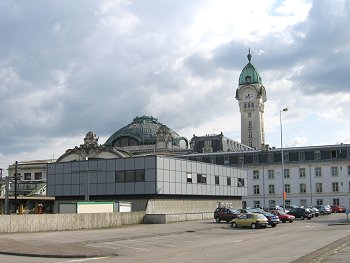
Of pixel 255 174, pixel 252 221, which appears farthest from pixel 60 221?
pixel 255 174

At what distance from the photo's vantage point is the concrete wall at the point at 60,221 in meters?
35.3

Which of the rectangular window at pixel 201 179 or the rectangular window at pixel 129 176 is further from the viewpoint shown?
the rectangular window at pixel 201 179

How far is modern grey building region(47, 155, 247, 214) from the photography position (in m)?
55.3

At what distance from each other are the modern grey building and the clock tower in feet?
320

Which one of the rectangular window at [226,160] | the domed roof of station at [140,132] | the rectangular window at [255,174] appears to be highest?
the domed roof of station at [140,132]

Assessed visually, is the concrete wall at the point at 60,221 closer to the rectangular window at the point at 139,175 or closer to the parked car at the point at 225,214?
the rectangular window at the point at 139,175

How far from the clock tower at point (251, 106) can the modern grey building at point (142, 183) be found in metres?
97.5

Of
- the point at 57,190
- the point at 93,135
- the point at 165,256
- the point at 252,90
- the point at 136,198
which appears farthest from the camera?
the point at 252,90

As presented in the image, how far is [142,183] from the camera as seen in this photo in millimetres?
55562

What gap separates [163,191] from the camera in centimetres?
5606

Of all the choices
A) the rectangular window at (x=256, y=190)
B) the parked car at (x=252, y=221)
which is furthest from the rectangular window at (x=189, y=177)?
the rectangular window at (x=256, y=190)

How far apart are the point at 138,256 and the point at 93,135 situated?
9151cm

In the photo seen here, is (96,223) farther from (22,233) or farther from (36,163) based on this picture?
(36,163)

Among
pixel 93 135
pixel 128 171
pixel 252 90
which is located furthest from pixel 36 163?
pixel 128 171
